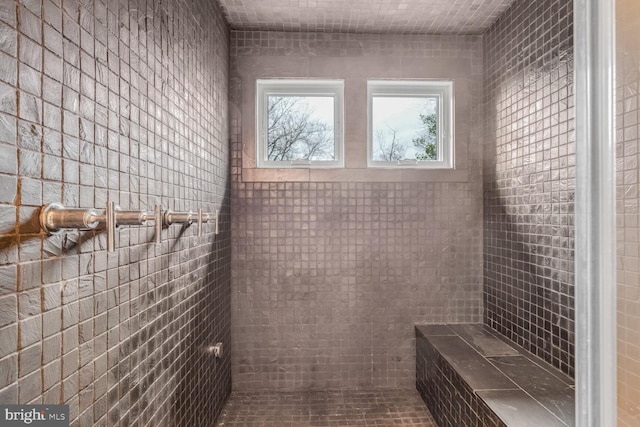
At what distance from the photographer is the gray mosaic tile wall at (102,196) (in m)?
0.68

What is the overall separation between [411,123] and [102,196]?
207 cm

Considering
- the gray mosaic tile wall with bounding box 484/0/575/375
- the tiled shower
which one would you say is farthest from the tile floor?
the gray mosaic tile wall with bounding box 484/0/575/375

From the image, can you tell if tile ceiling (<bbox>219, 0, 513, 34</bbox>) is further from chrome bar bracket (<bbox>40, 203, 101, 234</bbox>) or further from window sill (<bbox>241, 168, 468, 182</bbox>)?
chrome bar bracket (<bbox>40, 203, 101, 234</bbox>)

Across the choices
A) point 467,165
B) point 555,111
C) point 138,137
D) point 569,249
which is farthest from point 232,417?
point 555,111

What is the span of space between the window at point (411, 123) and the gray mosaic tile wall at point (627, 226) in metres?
1.92

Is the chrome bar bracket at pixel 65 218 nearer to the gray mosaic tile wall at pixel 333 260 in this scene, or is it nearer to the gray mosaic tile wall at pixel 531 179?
the gray mosaic tile wall at pixel 333 260

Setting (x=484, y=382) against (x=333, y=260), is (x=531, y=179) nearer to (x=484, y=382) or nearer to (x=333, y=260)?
(x=484, y=382)

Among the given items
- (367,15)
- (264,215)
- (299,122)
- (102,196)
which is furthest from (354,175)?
(102,196)

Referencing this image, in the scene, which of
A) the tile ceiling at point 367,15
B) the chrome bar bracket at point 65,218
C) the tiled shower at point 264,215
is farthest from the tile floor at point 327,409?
the tile ceiling at point 367,15

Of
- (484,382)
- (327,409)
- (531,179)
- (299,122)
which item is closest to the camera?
(484,382)

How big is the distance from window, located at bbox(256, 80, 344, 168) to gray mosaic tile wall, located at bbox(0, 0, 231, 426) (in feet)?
2.37

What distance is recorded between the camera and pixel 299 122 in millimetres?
2502

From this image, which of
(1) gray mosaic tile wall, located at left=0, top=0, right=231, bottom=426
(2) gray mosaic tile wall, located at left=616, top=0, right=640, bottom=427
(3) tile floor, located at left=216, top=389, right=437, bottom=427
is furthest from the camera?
(3) tile floor, located at left=216, top=389, right=437, bottom=427

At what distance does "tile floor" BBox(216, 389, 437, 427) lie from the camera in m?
2.03
